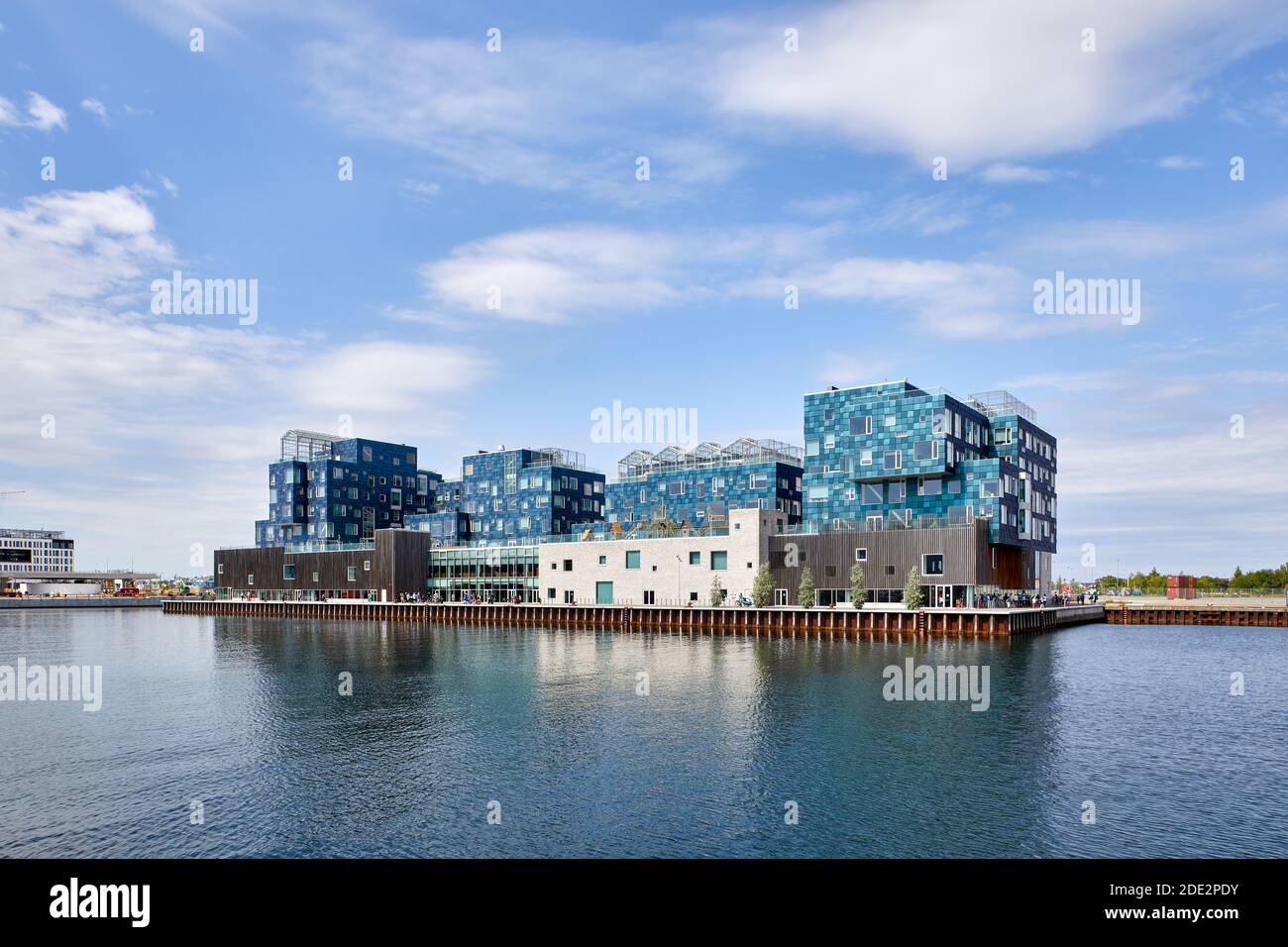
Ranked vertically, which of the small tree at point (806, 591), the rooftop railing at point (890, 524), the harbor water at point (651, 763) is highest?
the rooftop railing at point (890, 524)

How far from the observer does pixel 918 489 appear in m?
108

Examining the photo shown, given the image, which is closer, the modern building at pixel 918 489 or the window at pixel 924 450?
the modern building at pixel 918 489

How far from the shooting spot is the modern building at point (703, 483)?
5832 inches

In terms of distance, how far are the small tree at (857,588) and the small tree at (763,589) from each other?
10161 millimetres

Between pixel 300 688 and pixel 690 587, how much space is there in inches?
2549

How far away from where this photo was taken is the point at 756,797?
31.6 metres

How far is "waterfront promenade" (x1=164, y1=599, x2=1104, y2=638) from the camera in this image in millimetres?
94938

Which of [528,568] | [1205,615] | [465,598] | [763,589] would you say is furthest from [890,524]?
[465,598]

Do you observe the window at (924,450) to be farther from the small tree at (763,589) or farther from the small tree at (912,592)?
the small tree at (763,589)

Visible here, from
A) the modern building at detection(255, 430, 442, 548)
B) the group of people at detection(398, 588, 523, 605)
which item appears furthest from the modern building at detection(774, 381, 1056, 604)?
the modern building at detection(255, 430, 442, 548)

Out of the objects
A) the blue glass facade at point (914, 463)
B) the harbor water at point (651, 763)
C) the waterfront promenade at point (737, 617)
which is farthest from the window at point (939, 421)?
the harbor water at point (651, 763)

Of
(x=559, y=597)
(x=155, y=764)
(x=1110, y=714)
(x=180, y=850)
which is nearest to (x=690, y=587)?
(x=559, y=597)

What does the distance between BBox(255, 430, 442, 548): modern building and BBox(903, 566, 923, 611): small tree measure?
365ft
